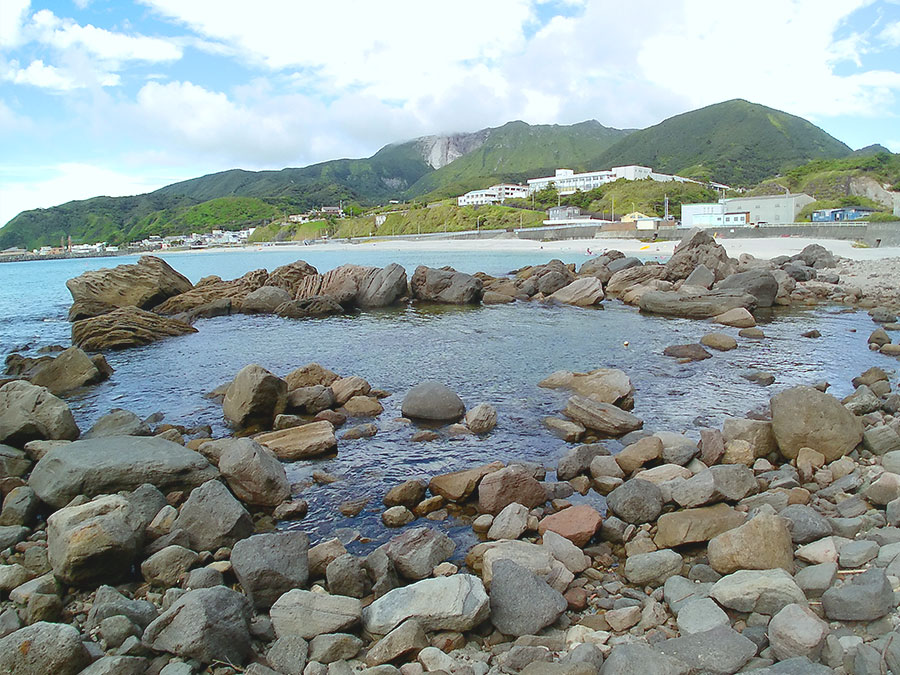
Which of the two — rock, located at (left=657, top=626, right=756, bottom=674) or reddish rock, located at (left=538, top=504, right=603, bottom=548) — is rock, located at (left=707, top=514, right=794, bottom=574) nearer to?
rock, located at (left=657, top=626, right=756, bottom=674)

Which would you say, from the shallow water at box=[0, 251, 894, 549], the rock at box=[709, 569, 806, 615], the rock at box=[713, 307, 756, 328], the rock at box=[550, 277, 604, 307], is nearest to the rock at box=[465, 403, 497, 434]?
the shallow water at box=[0, 251, 894, 549]

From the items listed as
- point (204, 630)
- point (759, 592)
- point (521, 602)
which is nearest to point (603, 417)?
point (759, 592)

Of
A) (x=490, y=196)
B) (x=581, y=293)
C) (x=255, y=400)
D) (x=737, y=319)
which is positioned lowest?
(x=737, y=319)

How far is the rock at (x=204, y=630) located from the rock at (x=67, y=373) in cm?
1514

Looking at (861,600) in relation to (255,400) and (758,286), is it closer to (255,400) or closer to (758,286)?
(255,400)

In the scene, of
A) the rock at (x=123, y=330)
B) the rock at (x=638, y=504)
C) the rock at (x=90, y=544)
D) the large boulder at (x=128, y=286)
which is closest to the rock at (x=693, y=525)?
the rock at (x=638, y=504)

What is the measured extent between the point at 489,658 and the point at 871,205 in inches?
4417

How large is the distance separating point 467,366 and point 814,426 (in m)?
10.9

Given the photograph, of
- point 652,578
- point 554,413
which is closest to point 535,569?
point 652,578

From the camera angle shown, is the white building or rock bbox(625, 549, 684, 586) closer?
rock bbox(625, 549, 684, 586)

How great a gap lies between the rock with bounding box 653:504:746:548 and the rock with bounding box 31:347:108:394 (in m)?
17.7

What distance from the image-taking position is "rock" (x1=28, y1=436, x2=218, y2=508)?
905cm

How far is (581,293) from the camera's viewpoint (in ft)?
113

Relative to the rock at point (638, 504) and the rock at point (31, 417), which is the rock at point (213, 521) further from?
the rock at point (31, 417)
